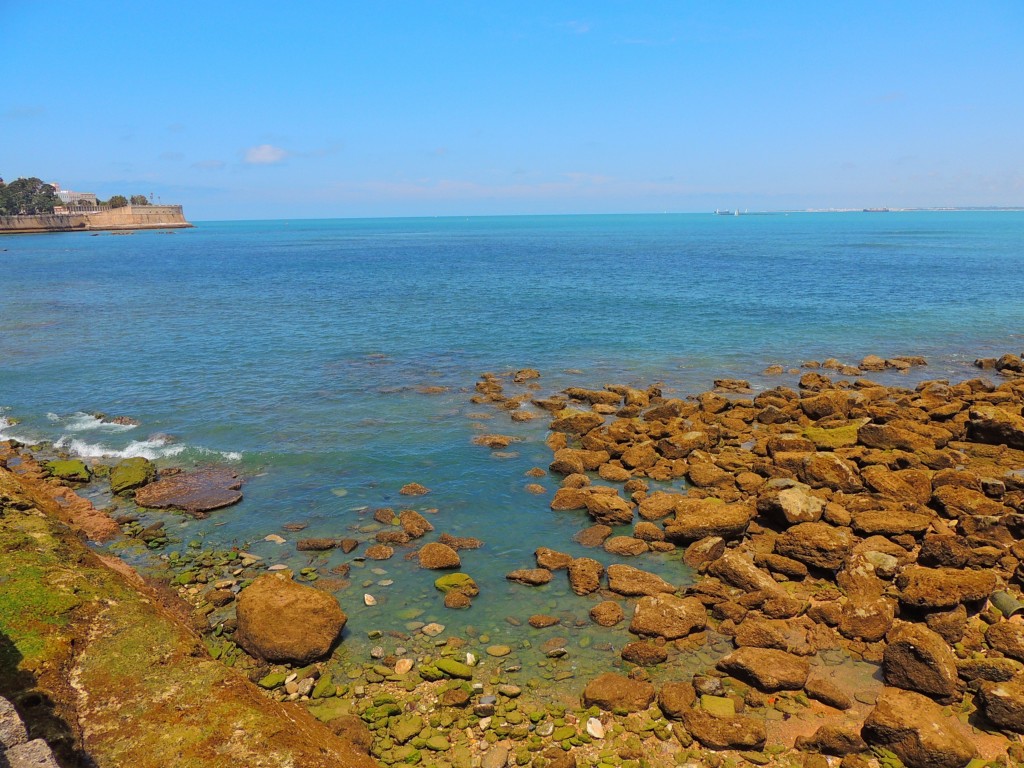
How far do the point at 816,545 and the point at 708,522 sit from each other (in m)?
3.00

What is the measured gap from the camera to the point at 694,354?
149ft

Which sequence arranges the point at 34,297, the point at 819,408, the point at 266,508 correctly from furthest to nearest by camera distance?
the point at 34,297, the point at 819,408, the point at 266,508

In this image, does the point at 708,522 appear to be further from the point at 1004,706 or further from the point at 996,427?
the point at 996,427

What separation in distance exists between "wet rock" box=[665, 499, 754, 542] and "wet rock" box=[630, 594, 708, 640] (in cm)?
369

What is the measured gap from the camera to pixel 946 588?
1549 cm

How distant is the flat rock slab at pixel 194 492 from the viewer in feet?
74.3

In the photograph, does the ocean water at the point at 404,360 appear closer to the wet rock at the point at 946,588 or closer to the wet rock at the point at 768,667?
the wet rock at the point at 768,667

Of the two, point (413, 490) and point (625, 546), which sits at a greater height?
point (413, 490)

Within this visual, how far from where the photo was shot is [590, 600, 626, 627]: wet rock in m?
16.0

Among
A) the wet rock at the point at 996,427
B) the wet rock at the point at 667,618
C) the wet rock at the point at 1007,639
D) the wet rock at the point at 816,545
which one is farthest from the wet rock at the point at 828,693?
the wet rock at the point at 996,427

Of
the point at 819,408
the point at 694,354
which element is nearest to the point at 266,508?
the point at 819,408

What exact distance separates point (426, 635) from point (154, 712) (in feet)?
19.6

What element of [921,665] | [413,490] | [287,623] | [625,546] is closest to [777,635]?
[921,665]

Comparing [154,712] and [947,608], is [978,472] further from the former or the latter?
[154,712]
